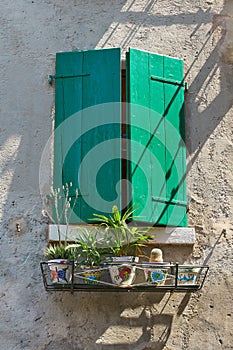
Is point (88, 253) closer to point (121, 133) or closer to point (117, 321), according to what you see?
point (117, 321)

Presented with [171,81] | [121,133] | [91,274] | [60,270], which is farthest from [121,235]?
[171,81]

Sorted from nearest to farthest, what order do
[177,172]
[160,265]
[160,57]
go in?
[160,265] → [177,172] → [160,57]

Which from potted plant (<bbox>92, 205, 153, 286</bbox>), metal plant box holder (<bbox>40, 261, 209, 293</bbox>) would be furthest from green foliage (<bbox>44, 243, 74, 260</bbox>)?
potted plant (<bbox>92, 205, 153, 286</bbox>)

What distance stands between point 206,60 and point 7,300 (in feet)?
8.81

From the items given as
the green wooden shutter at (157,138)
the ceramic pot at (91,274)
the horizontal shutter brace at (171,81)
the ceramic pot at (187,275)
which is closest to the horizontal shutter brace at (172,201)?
the green wooden shutter at (157,138)

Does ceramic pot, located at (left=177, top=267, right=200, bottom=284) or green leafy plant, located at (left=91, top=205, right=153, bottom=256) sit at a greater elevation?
green leafy plant, located at (left=91, top=205, right=153, bottom=256)

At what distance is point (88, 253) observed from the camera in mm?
4973

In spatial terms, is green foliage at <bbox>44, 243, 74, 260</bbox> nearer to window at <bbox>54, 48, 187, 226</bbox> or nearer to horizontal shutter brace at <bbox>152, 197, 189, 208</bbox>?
window at <bbox>54, 48, 187, 226</bbox>

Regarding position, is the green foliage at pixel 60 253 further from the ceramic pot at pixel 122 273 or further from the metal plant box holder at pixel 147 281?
the ceramic pot at pixel 122 273

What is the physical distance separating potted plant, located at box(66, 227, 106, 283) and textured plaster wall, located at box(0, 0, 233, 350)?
0.97ft

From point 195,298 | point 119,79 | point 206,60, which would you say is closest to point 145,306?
point 195,298

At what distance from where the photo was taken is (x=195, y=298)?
5.18m

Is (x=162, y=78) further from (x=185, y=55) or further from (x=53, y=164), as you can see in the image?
(x=53, y=164)

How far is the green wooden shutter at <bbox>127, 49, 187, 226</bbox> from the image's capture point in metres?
5.37
